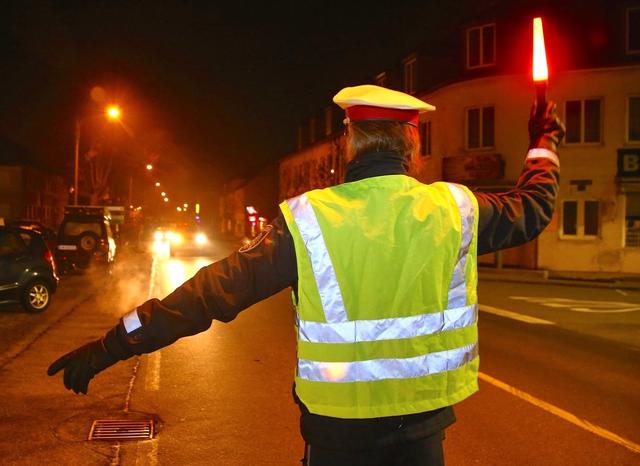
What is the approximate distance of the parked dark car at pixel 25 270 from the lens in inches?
487

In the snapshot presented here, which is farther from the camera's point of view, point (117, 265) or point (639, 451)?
point (117, 265)

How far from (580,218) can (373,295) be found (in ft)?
80.1

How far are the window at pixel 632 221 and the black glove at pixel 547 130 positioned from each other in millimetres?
23752

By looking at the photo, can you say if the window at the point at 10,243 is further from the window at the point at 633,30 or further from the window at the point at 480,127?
the window at the point at 633,30

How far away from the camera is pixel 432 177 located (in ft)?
96.8

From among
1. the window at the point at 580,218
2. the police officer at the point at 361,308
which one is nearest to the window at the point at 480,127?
the window at the point at 580,218

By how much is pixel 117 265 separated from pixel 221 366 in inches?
809

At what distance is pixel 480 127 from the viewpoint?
2672 centimetres

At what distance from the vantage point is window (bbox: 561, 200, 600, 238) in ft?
80.8

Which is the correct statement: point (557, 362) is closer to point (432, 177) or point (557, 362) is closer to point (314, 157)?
point (432, 177)

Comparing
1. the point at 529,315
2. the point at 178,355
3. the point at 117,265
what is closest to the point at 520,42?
the point at 529,315

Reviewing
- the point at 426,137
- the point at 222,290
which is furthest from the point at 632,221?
the point at 222,290

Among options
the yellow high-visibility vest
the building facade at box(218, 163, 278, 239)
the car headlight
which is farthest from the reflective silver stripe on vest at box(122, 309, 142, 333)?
the building facade at box(218, 163, 278, 239)

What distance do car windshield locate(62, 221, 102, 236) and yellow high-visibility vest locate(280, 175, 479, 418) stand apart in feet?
75.6
